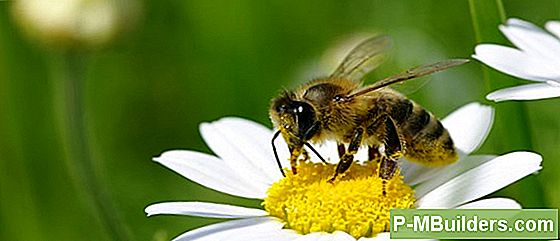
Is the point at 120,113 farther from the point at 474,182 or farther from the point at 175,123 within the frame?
the point at 474,182

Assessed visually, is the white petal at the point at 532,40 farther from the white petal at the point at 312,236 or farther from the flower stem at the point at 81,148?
the flower stem at the point at 81,148

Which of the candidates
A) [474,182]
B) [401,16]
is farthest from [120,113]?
[474,182]

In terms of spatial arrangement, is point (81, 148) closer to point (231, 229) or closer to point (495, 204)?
point (231, 229)

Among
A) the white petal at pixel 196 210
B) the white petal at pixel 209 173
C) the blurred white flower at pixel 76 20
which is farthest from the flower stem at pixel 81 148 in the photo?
the white petal at pixel 196 210

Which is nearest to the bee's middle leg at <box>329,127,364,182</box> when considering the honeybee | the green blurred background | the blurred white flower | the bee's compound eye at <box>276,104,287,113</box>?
the honeybee

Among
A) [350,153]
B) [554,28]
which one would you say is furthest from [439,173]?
[554,28]
